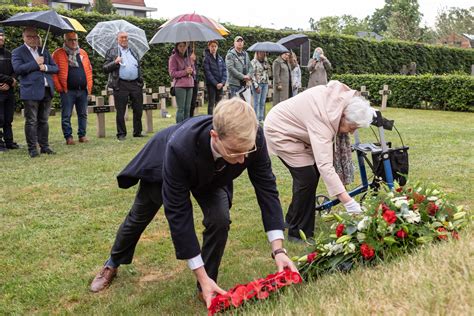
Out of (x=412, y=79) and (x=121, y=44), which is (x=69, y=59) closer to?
(x=121, y=44)

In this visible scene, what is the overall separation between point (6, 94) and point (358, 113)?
696cm

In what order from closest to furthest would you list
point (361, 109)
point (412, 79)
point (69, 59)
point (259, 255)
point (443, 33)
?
1. point (361, 109)
2. point (259, 255)
3. point (69, 59)
4. point (412, 79)
5. point (443, 33)

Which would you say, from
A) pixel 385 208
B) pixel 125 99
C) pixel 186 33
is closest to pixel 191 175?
pixel 385 208

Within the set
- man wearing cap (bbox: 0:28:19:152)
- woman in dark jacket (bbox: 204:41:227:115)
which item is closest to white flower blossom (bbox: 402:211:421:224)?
man wearing cap (bbox: 0:28:19:152)

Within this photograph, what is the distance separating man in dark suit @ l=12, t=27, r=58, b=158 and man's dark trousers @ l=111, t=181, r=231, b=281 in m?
5.33

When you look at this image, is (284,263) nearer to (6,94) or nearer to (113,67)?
(6,94)

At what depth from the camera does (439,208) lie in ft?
11.4

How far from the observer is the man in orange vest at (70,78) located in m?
9.31

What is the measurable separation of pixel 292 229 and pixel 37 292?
2116 millimetres

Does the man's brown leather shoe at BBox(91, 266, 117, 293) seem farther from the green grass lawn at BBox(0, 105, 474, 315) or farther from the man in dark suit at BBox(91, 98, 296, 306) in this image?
the man in dark suit at BBox(91, 98, 296, 306)

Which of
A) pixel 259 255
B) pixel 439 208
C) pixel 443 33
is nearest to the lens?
pixel 439 208

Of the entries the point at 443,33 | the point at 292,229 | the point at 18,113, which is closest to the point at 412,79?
the point at 18,113

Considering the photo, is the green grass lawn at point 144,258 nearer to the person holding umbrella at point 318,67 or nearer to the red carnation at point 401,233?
the red carnation at point 401,233

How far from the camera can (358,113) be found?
3.95m
